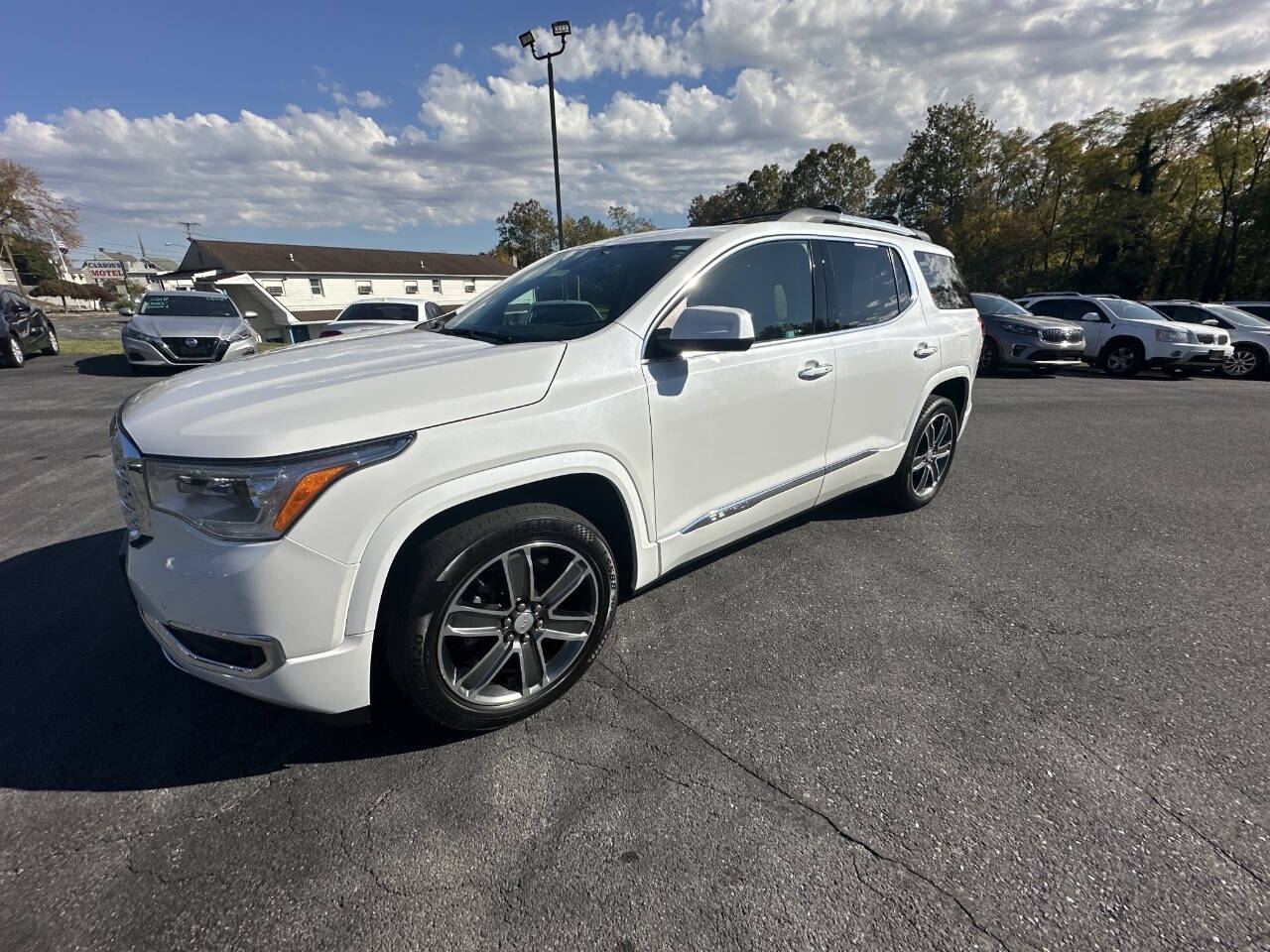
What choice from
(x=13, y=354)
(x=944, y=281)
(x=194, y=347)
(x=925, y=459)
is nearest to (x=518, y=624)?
(x=925, y=459)

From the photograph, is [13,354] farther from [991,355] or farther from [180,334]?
[991,355]

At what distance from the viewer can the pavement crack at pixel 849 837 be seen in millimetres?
1493

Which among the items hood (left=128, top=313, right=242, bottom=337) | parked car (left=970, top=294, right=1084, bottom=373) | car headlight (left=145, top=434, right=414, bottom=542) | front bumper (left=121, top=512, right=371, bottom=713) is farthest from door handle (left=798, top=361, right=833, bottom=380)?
hood (left=128, top=313, right=242, bottom=337)

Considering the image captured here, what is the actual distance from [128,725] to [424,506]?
1578 mm

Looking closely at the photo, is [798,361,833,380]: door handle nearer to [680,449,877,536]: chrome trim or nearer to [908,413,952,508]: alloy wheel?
[680,449,877,536]: chrome trim

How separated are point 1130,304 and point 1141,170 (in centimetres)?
1971

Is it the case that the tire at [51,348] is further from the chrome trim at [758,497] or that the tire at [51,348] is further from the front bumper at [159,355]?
the chrome trim at [758,497]

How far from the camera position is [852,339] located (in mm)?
3227

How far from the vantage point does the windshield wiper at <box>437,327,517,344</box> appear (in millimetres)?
2568

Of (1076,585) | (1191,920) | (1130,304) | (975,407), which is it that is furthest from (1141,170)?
(1191,920)

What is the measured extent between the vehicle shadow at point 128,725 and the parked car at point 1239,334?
18.1 meters

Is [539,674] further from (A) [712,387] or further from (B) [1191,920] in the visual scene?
(B) [1191,920]

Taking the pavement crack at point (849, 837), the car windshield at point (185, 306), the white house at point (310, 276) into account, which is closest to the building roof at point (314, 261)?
the white house at point (310, 276)

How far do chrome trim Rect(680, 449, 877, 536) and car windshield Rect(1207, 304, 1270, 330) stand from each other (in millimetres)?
16296
